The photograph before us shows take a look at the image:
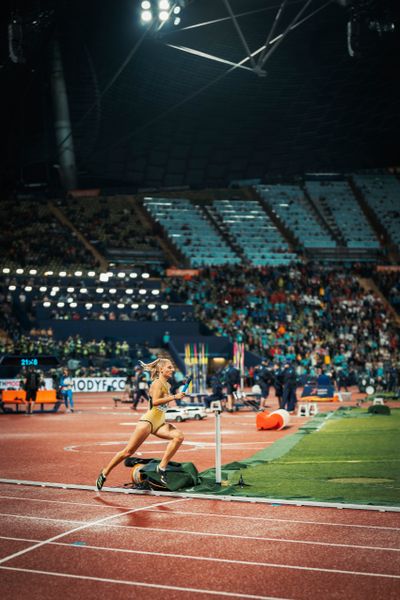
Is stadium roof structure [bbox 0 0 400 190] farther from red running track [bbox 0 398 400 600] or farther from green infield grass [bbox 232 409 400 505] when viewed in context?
red running track [bbox 0 398 400 600]

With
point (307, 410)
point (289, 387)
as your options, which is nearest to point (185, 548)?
point (289, 387)

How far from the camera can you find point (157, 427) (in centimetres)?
1094

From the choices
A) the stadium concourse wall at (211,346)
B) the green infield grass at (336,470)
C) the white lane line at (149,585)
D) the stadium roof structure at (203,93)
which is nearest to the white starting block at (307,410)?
the green infield grass at (336,470)

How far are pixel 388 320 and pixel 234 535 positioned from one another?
50.3m

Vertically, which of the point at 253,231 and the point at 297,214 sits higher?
the point at 297,214

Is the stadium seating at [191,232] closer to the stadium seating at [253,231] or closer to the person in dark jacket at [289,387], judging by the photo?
the stadium seating at [253,231]

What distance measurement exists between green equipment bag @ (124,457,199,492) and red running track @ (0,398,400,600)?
15.5 inches

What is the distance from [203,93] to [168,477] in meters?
53.5

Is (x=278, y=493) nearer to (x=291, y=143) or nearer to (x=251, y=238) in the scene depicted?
(x=251, y=238)

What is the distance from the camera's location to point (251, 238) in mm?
67750

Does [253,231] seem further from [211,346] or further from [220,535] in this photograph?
[220,535]

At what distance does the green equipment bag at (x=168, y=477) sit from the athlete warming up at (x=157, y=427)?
0.09 meters

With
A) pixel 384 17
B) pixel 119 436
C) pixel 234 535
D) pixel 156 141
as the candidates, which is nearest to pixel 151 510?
pixel 234 535

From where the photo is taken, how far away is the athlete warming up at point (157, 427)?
10.8 m
